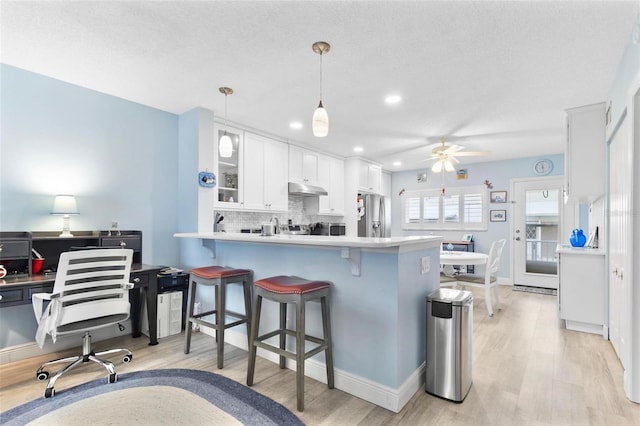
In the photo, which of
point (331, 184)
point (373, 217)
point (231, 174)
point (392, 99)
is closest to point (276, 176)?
point (231, 174)

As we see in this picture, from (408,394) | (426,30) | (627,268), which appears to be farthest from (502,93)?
(408,394)

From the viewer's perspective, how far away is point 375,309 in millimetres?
2111

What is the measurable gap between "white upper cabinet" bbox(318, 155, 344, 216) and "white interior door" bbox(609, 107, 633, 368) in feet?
12.3

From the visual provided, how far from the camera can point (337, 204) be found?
19.6 feet

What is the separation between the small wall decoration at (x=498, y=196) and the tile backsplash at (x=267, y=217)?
3.02m

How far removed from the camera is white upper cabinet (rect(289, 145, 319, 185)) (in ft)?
16.5

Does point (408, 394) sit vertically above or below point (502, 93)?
below

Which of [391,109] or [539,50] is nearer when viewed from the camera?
[539,50]

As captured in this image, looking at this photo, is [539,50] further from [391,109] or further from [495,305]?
[495,305]

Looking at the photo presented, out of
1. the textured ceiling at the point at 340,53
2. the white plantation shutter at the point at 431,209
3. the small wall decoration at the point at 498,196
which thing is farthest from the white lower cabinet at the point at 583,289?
the white plantation shutter at the point at 431,209

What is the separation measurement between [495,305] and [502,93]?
2.94 m

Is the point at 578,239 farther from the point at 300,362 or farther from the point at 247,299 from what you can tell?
the point at 247,299

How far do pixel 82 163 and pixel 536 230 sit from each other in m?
6.95

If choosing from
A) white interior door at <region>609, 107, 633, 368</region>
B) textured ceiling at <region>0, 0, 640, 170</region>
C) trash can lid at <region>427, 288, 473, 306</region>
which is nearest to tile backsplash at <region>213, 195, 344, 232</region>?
textured ceiling at <region>0, 0, 640, 170</region>
